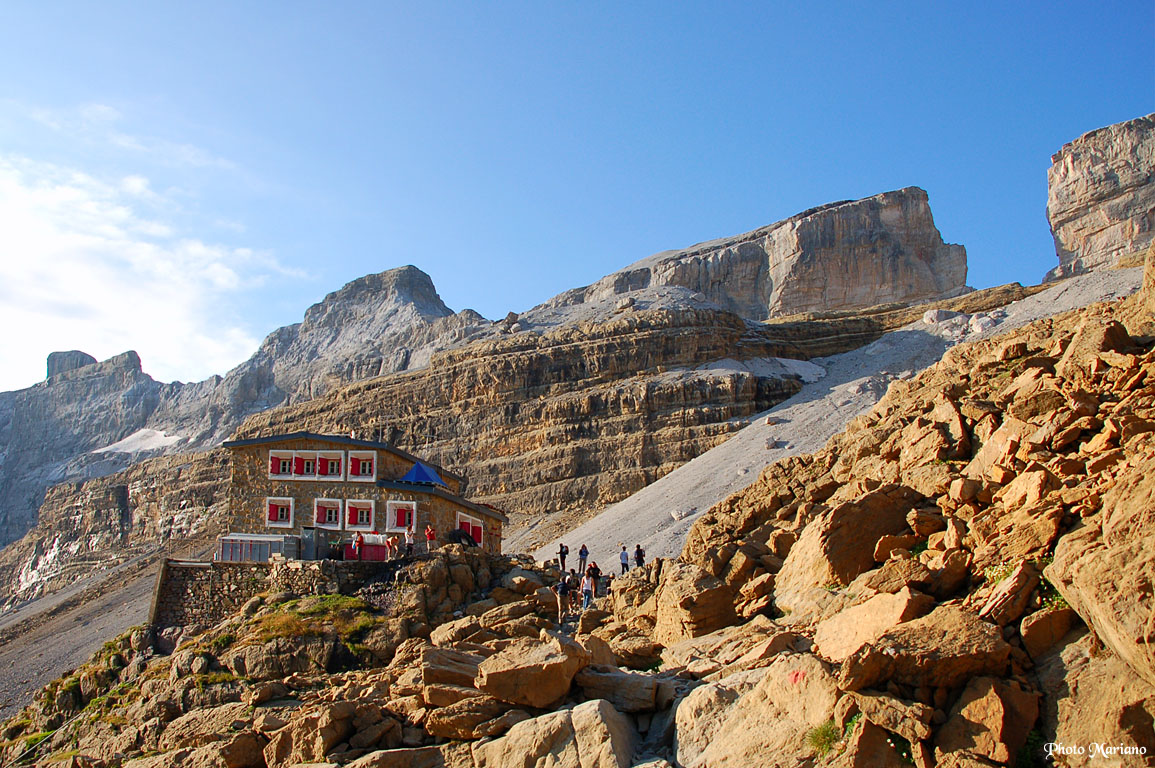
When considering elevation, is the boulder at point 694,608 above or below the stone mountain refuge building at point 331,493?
below

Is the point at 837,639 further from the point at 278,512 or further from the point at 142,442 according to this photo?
the point at 142,442

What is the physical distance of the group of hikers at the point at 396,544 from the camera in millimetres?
25406

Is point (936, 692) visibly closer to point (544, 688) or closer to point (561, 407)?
point (544, 688)

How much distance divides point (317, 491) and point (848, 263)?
10687 centimetres

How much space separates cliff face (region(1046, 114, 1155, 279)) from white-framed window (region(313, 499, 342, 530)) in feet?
355

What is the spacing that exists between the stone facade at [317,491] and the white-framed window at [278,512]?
4cm

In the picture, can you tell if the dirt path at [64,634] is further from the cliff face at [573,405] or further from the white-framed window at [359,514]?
the cliff face at [573,405]

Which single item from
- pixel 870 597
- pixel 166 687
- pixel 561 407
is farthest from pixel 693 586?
pixel 561 407

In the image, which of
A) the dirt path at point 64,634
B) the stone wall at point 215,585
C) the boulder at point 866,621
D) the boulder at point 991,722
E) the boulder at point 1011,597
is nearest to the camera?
the boulder at point 991,722

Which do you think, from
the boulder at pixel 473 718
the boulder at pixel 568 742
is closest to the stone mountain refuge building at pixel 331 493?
the boulder at pixel 473 718

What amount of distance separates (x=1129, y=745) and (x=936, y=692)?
5.41ft

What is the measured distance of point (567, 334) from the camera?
272 feet

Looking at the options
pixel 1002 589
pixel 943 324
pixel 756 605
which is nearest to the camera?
pixel 1002 589

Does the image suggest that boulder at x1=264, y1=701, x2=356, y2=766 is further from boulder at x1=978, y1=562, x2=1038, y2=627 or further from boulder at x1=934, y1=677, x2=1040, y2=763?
boulder at x1=978, y1=562, x2=1038, y2=627
